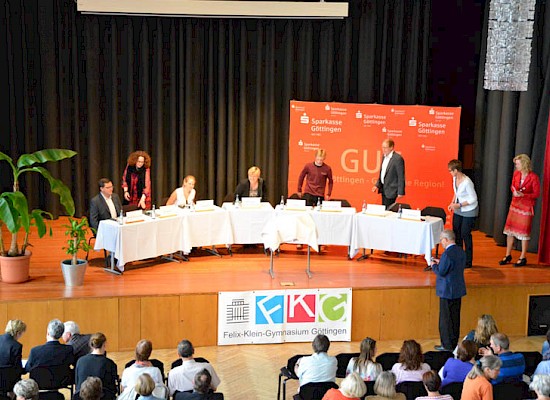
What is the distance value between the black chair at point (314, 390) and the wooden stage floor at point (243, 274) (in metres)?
2.85

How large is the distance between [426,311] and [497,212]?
344cm

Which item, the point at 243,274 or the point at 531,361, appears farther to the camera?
the point at 243,274

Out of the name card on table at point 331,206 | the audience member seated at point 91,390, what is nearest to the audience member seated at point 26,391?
the audience member seated at point 91,390

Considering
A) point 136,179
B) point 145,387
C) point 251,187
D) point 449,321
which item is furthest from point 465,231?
point 145,387

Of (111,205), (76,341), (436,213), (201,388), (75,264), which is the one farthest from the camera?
(436,213)

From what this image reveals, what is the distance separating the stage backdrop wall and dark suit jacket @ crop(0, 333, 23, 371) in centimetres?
628

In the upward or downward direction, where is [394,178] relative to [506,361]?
upward

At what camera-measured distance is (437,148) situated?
1291 cm

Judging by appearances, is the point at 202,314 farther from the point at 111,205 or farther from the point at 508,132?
the point at 508,132

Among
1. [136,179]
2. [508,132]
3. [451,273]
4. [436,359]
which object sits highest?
[508,132]

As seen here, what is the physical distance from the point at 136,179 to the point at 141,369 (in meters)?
A: 4.77

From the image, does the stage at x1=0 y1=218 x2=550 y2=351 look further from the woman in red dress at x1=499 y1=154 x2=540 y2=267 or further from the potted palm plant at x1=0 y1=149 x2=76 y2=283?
the woman in red dress at x1=499 y1=154 x2=540 y2=267

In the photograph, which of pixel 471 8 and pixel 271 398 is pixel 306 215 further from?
pixel 471 8

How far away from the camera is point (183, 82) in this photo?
13438 mm
